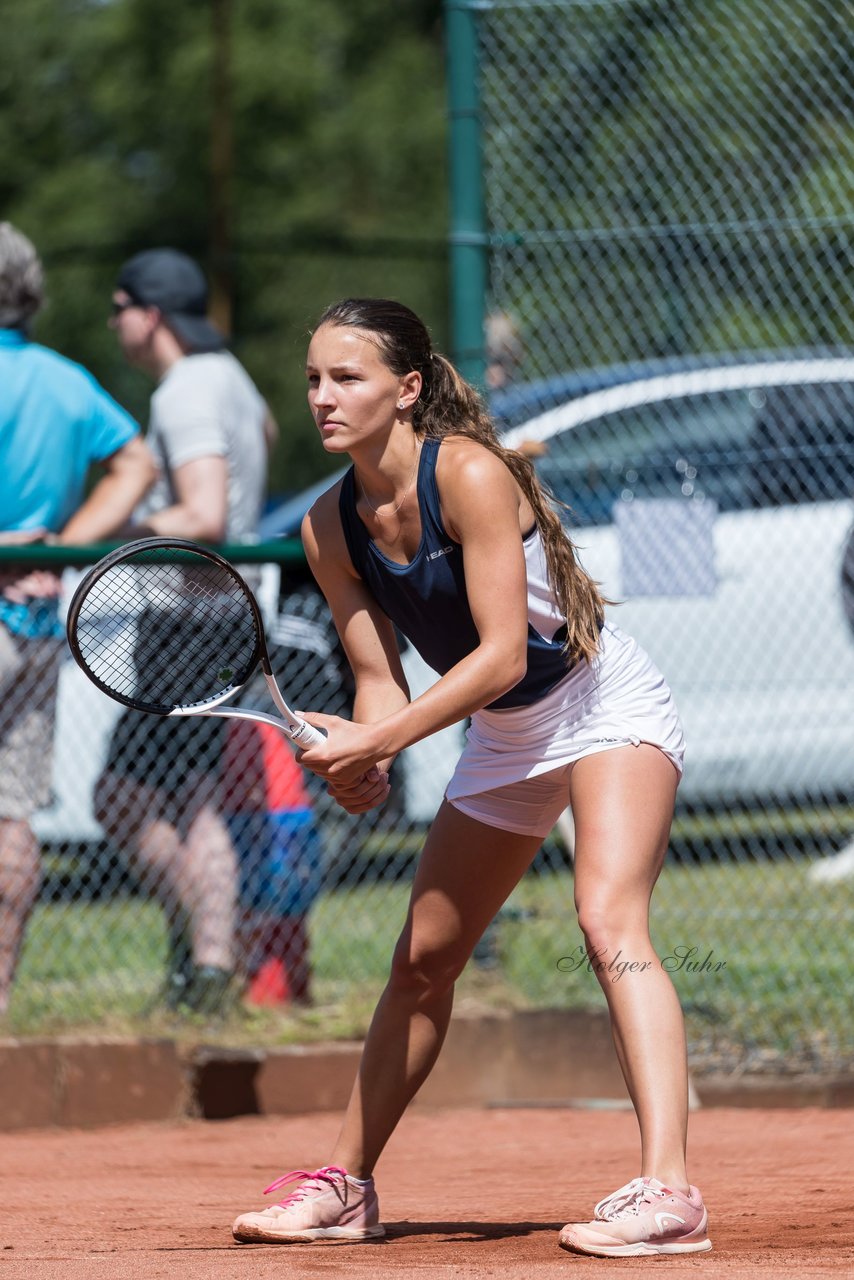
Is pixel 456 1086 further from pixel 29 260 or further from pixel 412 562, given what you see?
pixel 29 260

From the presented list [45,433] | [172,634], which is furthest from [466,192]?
[172,634]

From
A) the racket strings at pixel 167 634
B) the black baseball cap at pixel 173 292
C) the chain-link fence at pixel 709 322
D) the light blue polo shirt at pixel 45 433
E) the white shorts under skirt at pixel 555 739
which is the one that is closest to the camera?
the white shorts under skirt at pixel 555 739

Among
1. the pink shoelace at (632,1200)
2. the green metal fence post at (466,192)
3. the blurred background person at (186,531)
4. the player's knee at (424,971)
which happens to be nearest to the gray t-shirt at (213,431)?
the blurred background person at (186,531)

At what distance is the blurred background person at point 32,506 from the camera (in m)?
5.16

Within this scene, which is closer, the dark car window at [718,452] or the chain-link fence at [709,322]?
the chain-link fence at [709,322]

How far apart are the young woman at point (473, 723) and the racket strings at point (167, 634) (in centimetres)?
31

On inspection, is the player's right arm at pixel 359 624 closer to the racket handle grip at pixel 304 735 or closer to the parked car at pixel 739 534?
the racket handle grip at pixel 304 735

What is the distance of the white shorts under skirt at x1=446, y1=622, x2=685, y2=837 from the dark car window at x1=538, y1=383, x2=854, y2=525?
6.75 feet

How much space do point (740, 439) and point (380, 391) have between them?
115 inches

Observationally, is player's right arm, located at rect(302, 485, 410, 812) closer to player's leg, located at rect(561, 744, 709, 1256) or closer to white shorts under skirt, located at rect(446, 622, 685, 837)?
white shorts under skirt, located at rect(446, 622, 685, 837)

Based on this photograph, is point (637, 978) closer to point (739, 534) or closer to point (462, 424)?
point (462, 424)

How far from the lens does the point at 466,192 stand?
225 inches

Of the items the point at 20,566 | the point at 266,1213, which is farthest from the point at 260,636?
the point at 20,566

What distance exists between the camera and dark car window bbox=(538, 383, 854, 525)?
5.79 m
